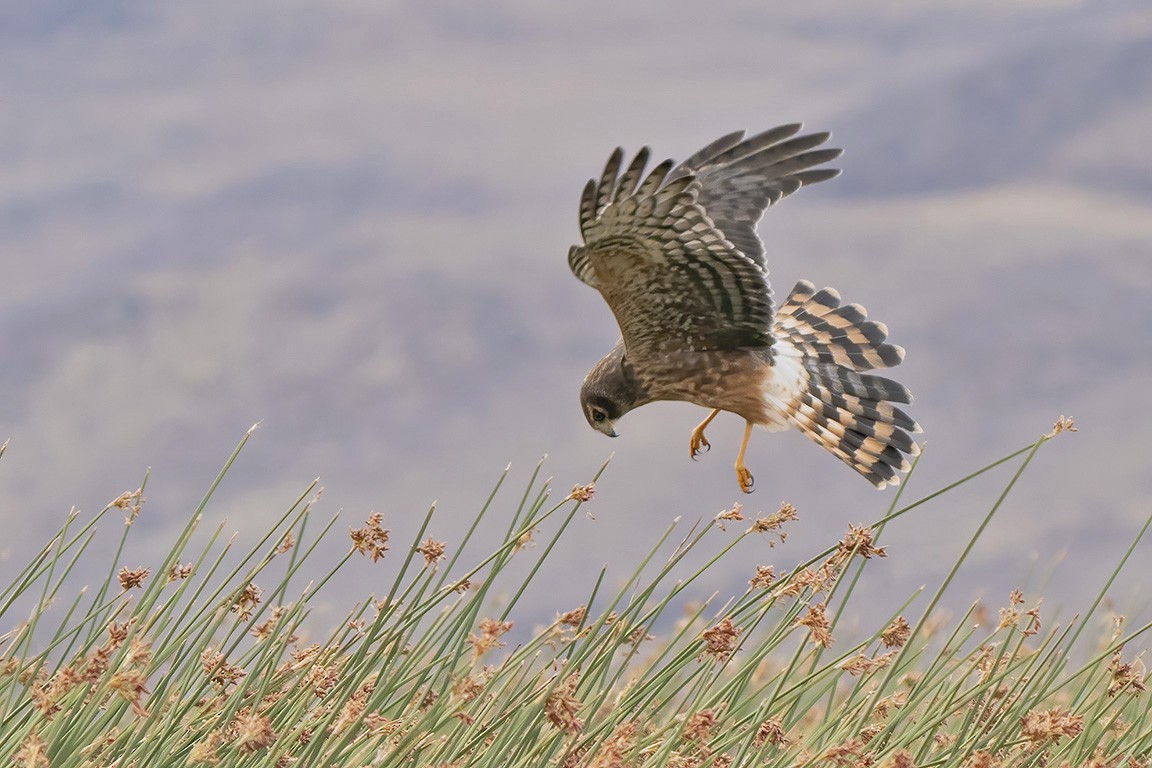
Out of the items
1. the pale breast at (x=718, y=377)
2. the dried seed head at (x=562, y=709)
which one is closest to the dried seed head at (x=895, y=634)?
the dried seed head at (x=562, y=709)

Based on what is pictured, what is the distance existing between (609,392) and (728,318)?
745 mm

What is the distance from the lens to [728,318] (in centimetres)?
474

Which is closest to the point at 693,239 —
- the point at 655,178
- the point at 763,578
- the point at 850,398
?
the point at 655,178

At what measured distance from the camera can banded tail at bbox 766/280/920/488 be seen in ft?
16.6

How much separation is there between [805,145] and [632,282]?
0.81 metres

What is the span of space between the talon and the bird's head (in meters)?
0.55

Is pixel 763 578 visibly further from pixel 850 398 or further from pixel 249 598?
pixel 850 398

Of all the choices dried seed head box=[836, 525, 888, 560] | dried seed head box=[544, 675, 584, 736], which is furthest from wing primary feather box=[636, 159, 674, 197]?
dried seed head box=[544, 675, 584, 736]

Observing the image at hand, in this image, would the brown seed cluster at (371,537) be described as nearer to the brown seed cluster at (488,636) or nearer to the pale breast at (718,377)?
the brown seed cluster at (488,636)

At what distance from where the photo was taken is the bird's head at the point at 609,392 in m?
5.21

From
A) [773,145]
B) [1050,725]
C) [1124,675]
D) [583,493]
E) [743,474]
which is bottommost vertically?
[1050,725]

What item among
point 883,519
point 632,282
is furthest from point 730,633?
point 632,282

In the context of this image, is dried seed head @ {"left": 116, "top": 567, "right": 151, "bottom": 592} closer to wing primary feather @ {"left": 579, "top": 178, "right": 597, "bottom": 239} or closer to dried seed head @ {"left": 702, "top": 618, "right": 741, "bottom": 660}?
dried seed head @ {"left": 702, "top": 618, "right": 741, "bottom": 660}

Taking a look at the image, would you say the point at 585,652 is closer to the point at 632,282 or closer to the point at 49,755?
the point at 49,755
